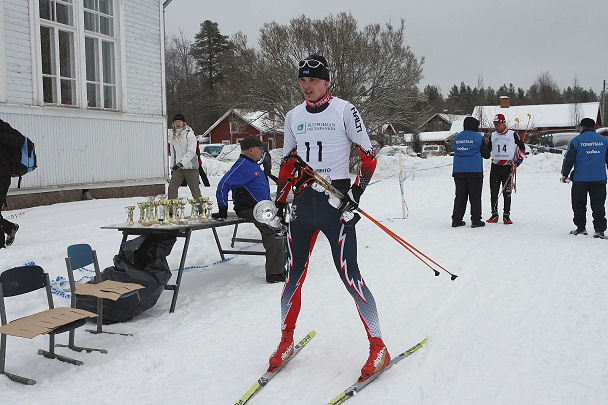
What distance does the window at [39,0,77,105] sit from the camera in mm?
11337

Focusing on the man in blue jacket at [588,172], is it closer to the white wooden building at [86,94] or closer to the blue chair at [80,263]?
the blue chair at [80,263]

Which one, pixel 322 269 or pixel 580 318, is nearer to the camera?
pixel 580 318

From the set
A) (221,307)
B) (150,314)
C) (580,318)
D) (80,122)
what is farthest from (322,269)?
(80,122)

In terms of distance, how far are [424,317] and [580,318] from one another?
1335mm

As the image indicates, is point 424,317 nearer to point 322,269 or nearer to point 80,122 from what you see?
point 322,269

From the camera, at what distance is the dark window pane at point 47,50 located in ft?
37.0

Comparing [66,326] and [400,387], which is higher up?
[66,326]

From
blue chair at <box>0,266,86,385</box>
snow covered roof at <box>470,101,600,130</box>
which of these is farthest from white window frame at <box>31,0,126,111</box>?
snow covered roof at <box>470,101,600,130</box>

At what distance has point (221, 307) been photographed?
5980 millimetres

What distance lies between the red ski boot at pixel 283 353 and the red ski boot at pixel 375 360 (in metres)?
0.60

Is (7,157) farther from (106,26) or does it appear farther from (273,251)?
(106,26)

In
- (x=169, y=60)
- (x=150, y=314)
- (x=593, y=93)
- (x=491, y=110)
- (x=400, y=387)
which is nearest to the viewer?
(x=400, y=387)

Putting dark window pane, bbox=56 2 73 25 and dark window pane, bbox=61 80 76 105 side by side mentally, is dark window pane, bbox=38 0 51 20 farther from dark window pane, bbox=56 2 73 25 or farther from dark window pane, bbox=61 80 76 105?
dark window pane, bbox=61 80 76 105

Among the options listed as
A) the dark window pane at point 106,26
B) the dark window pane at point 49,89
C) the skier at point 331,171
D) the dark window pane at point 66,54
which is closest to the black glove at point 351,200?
the skier at point 331,171
